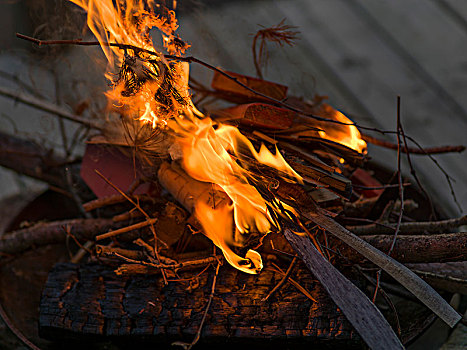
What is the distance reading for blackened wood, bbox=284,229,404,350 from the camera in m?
0.63

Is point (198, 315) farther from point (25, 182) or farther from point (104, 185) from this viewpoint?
point (25, 182)

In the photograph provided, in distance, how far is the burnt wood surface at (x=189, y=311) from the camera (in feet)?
2.34

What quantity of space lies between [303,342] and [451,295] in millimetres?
379

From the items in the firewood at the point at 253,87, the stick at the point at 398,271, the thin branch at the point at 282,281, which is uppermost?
the firewood at the point at 253,87

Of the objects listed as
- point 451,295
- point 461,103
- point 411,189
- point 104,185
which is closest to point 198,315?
point 104,185

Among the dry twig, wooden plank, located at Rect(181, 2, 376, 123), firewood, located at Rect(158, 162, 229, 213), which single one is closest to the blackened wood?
firewood, located at Rect(158, 162, 229, 213)

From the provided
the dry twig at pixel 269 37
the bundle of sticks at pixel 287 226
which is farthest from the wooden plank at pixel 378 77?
the dry twig at pixel 269 37

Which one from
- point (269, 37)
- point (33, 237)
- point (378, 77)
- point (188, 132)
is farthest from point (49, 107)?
point (378, 77)

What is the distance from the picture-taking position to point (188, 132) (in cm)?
86

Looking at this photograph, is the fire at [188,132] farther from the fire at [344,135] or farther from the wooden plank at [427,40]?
the wooden plank at [427,40]

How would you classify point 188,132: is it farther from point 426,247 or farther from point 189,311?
point 426,247

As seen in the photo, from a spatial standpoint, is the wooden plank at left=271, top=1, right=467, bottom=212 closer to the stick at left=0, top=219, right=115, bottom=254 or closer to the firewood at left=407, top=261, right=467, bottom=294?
the firewood at left=407, top=261, right=467, bottom=294

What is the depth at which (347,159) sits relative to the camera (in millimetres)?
942

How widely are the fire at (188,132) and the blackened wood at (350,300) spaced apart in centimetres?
8
